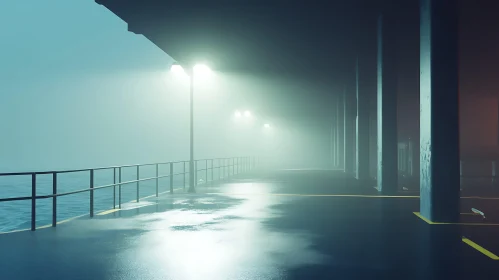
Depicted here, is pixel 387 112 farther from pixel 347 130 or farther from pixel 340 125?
pixel 340 125

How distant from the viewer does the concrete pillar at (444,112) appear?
1032 centimetres

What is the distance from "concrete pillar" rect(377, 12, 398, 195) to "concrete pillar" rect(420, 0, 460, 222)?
22.2ft

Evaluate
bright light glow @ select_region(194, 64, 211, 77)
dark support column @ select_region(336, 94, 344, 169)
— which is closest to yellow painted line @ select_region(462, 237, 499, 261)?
bright light glow @ select_region(194, 64, 211, 77)

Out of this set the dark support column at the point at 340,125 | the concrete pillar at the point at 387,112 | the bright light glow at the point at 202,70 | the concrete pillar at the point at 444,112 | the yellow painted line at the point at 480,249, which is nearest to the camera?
the yellow painted line at the point at 480,249

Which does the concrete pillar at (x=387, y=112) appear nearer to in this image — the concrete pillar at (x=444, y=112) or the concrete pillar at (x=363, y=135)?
the concrete pillar at (x=363, y=135)

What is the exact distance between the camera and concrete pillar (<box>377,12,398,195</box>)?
17.2 m

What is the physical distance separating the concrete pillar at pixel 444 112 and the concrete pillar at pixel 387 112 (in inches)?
267

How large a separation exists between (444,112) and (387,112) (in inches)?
277

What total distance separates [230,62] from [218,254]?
18.7 m

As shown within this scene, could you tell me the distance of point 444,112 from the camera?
1036cm

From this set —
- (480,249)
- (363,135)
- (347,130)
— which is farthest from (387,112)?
(347,130)

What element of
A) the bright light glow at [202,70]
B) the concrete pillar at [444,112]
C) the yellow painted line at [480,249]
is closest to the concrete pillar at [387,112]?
the bright light glow at [202,70]

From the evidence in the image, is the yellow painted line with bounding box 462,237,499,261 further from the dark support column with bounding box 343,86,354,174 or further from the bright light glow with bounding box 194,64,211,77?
the dark support column with bounding box 343,86,354,174

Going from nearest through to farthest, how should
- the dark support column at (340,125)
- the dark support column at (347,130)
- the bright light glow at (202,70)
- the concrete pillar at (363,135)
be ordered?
the bright light glow at (202,70) < the concrete pillar at (363,135) < the dark support column at (347,130) < the dark support column at (340,125)
